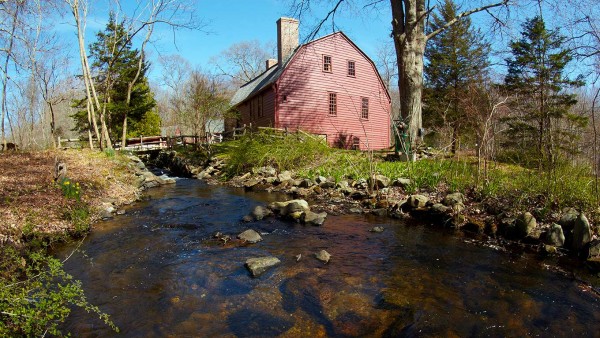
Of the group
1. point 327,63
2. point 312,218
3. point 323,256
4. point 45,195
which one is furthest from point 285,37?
point 323,256

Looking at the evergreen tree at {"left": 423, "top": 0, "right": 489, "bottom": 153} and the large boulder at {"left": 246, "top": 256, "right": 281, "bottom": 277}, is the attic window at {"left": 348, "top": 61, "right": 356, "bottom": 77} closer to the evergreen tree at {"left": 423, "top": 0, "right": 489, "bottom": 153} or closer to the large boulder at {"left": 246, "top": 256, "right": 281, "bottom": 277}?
the evergreen tree at {"left": 423, "top": 0, "right": 489, "bottom": 153}

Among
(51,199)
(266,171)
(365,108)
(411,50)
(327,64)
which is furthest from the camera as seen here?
(365,108)

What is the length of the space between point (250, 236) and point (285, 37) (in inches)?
821

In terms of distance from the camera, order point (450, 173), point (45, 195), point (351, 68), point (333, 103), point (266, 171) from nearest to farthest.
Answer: point (45, 195)
point (450, 173)
point (266, 171)
point (333, 103)
point (351, 68)

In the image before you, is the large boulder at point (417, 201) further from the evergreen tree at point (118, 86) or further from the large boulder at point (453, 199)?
the evergreen tree at point (118, 86)

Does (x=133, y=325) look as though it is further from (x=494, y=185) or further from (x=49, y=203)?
(x=494, y=185)

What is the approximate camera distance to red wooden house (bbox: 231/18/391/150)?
74.0 feet

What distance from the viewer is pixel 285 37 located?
24.6 m

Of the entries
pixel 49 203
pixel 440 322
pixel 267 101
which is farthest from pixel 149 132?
pixel 440 322

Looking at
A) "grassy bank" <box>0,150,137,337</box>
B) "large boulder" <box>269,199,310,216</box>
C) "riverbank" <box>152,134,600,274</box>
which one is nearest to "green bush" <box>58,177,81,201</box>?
"grassy bank" <box>0,150,137,337</box>

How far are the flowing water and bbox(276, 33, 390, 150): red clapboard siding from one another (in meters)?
16.2

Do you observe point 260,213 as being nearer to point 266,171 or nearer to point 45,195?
point 45,195

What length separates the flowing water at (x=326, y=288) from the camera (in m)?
3.65

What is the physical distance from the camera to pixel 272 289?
4.49 m
